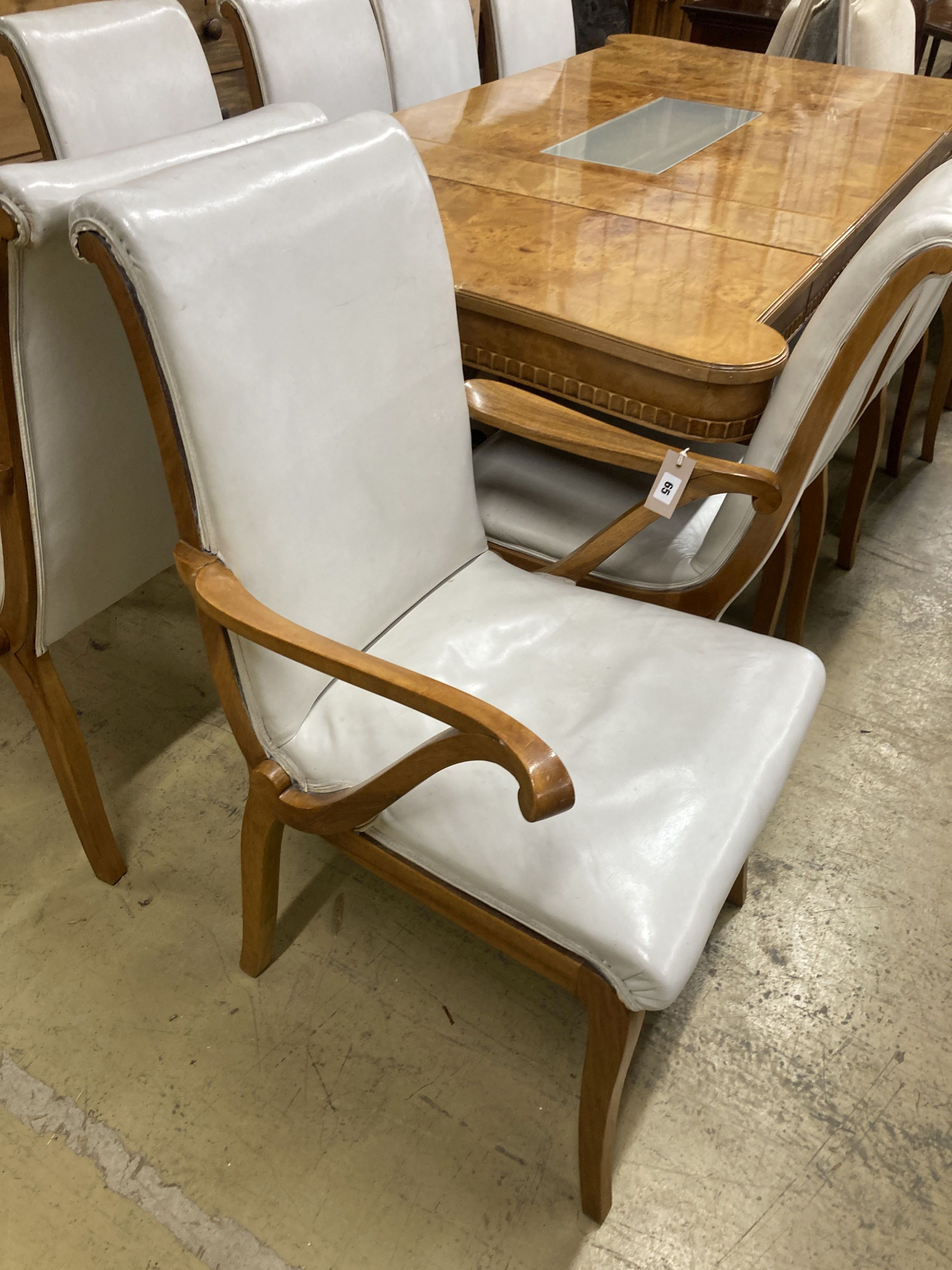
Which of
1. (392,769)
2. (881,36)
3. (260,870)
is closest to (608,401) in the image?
(392,769)

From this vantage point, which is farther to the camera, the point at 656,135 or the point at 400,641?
the point at 656,135

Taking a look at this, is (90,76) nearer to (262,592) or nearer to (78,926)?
(262,592)

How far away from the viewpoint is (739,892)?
4.48ft

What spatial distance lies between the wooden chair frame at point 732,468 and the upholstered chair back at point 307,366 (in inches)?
5.0

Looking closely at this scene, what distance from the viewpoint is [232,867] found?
141 centimetres

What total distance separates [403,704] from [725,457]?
2.89ft

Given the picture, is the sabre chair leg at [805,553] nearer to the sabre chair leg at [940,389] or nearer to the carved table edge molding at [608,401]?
the carved table edge molding at [608,401]

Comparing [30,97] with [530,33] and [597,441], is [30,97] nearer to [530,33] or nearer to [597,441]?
[597,441]

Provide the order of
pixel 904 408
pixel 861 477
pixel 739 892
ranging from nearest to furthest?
1. pixel 739 892
2. pixel 861 477
3. pixel 904 408

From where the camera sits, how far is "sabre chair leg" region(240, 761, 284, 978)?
3.44 ft

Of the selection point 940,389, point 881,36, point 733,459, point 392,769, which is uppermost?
point 881,36

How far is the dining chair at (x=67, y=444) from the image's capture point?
2.95ft

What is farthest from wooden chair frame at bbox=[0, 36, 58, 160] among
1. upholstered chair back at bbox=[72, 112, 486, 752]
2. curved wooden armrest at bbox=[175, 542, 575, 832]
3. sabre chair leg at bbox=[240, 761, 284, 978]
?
sabre chair leg at bbox=[240, 761, 284, 978]

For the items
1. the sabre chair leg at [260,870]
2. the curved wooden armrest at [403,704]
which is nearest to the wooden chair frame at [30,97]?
the curved wooden armrest at [403,704]
